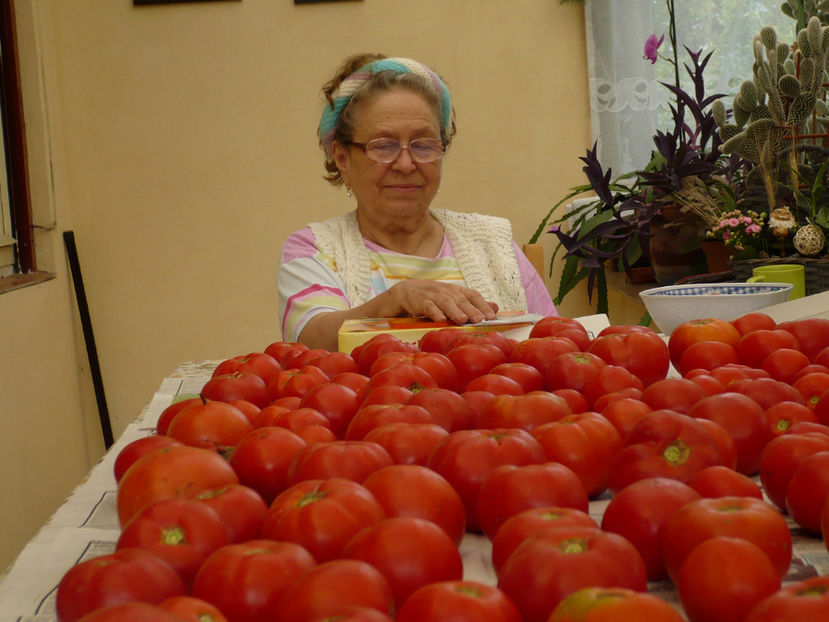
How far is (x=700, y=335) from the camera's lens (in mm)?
998

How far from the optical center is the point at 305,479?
0.59 m

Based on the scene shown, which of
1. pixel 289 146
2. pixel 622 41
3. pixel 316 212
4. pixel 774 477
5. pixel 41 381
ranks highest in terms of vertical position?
pixel 622 41

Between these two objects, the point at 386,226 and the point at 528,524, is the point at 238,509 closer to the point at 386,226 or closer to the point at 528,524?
the point at 528,524

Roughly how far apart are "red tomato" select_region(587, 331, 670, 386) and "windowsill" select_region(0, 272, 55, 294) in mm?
2246

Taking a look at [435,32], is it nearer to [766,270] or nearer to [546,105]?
[546,105]

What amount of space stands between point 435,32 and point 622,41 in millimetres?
675

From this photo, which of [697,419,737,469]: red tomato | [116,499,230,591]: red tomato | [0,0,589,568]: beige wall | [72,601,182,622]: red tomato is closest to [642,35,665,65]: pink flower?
[0,0,589,568]: beige wall

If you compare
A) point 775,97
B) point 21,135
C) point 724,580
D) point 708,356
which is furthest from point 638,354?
point 21,135

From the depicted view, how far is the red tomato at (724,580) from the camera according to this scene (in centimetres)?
42

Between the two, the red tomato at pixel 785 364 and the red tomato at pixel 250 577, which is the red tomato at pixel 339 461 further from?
the red tomato at pixel 785 364

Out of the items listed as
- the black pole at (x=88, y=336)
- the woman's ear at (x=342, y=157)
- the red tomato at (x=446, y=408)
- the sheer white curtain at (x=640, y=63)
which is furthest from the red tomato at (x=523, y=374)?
the black pole at (x=88, y=336)

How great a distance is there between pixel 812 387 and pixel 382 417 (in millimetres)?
388

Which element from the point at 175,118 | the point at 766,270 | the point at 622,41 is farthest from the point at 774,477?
the point at 175,118

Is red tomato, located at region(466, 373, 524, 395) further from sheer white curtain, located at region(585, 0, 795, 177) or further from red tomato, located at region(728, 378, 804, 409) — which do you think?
sheer white curtain, located at region(585, 0, 795, 177)
